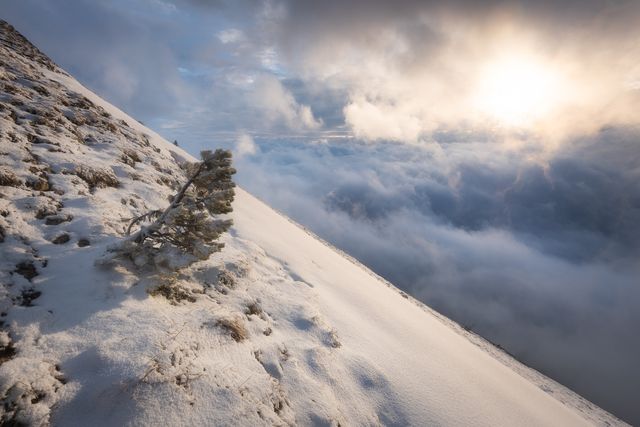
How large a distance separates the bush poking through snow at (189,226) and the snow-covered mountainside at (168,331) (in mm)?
439

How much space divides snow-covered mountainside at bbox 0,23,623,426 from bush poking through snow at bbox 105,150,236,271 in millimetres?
439

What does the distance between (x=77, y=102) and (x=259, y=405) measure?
1451 centimetres

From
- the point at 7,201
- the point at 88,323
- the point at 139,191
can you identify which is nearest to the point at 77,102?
the point at 139,191

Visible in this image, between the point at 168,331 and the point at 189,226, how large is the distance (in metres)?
1.98

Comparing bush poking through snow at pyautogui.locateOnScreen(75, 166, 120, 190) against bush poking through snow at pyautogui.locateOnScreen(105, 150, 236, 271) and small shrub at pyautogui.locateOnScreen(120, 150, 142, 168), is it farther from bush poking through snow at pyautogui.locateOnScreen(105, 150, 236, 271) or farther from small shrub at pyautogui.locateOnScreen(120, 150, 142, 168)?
bush poking through snow at pyautogui.locateOnScreen(105, 150, 236, 271)

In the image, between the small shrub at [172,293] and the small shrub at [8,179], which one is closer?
the small shrub at [172,293]

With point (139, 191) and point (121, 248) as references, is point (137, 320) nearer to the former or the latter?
point (121, 248)

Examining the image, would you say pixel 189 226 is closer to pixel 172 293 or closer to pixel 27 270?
pixel 172 293

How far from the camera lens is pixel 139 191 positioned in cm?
865

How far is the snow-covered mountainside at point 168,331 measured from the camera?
11.4ft

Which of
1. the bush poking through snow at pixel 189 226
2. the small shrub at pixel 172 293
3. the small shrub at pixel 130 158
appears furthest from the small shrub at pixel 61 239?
the small shrub at pixel 130 158

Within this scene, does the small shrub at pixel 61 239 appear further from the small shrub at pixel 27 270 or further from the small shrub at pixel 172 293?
the small shrub at pixel 172 293

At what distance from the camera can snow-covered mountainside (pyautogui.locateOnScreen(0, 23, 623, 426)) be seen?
3.48 m

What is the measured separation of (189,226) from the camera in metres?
5.55
